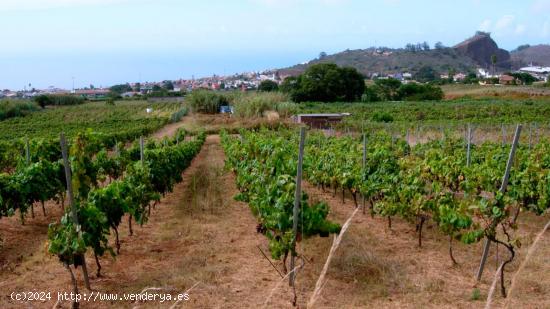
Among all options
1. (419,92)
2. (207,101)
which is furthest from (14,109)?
(419,92)

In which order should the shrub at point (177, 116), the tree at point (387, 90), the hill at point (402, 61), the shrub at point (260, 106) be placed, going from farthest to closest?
1. the hill at point (402, 61)
2. the tree at point (387, 90)
3. the shrub at point (177, 116)
4. the shrub at point (260, 106)

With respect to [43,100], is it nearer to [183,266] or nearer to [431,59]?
[183,266]

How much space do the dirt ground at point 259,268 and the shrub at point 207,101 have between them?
36.8m

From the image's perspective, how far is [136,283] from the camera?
19.9 feet

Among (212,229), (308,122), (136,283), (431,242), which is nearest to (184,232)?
(212,229)

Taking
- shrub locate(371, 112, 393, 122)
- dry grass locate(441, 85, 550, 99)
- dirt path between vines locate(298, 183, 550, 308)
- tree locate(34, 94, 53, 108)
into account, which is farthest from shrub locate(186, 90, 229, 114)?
dirt path between vines locate(298, 183, 550, 308)

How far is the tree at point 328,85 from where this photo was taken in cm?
5894

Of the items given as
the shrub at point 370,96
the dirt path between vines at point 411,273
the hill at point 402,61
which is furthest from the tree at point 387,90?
the hill at point 402,61

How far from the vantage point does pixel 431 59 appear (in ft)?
510

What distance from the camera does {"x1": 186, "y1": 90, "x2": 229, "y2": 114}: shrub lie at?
45.8 metres

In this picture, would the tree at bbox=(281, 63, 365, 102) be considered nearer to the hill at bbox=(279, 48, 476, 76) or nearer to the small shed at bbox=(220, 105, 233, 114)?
the small shed at bbox=(220, 105, 233, 114)

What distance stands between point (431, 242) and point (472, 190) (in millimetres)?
1194

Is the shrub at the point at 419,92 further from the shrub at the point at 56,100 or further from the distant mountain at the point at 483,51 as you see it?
the distant mountain at the point at 483,51

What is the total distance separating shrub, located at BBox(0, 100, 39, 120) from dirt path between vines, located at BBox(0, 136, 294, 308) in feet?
179
